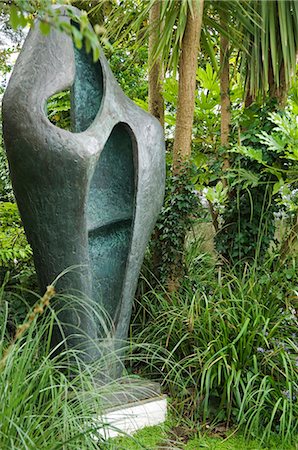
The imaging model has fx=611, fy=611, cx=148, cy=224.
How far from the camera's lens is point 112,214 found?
3.69 meters

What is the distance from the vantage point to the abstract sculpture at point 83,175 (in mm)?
3021

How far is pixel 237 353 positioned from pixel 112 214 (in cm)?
112

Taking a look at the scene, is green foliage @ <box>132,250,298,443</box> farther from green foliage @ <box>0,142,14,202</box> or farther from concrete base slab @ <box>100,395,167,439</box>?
green foliage @ <box>0,142,14,202</box>

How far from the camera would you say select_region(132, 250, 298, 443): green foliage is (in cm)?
349

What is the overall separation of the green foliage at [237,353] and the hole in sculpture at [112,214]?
1.58 feet

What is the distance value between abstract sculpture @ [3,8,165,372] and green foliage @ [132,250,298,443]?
539mm

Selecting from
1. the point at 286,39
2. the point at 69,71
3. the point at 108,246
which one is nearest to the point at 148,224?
the point at 108,246

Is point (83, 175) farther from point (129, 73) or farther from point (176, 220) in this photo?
point (129, 73)

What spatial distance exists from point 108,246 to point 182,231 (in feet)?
3.24

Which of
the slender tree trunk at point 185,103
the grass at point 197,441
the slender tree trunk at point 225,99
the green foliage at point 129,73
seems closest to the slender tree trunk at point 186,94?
the slender tree trunk at point 185,103

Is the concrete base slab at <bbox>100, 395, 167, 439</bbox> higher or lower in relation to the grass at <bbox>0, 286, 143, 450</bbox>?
lower

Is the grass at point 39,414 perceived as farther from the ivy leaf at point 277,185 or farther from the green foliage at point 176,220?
the ivy leaf at point 277,185

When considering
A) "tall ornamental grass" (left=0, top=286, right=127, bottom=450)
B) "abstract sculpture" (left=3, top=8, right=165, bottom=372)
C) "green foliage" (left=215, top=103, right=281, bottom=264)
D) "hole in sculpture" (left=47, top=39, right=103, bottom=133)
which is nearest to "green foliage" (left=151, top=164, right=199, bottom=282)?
"green foliage" (left=215, top=103, right=281, bottom=264)

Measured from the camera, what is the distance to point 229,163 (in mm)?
5039
